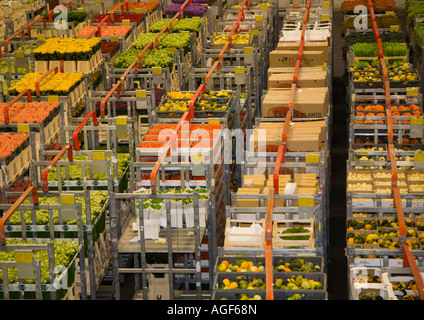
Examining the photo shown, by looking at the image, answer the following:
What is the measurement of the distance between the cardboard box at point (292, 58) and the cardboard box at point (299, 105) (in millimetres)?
2879

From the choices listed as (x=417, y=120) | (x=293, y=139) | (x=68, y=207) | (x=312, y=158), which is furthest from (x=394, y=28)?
(x=68, y=207)

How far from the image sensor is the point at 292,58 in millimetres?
19500

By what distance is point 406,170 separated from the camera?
14.2 meters

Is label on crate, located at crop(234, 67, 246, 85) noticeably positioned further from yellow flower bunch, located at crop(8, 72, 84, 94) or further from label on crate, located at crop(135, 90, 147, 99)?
yellow flower bunch, located at crop(8, 72, 84, 94)

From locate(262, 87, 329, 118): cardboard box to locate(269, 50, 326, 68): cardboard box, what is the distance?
2879mm

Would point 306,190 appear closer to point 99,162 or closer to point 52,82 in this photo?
point 99,162

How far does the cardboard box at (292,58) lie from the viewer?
19531 mm

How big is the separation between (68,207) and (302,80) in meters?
7.65

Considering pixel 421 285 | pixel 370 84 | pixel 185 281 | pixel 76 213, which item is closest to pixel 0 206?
pixel 76 213

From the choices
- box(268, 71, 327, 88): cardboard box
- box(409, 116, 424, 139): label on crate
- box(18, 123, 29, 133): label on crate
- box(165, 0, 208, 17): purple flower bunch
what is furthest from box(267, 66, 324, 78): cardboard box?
box(165, 0, 208, 17): purple flower bunch

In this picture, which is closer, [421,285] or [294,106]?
[421,285]

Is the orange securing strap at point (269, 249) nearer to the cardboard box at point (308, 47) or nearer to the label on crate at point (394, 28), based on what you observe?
the cardboard box at point (308, 47)
